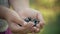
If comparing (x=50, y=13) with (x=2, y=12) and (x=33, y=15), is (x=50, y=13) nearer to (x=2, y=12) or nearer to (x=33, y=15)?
(x=33, y=15)

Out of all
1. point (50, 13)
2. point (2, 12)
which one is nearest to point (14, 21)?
point (2, 12)

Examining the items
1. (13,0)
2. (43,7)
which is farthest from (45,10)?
(13,0)

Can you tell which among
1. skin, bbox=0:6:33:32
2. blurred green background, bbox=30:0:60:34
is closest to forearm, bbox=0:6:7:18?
skin, bbox=0:6:33:32

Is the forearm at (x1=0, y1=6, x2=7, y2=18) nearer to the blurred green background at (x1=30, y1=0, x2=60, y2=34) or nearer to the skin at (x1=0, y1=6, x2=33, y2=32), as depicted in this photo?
the skin at (x1=0, y1=6, x2=33, y2=32)

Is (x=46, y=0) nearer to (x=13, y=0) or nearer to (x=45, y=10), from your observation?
(x=45, y=10)

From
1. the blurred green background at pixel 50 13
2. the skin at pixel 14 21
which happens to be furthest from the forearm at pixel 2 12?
the blurred green background at pixel 50 13

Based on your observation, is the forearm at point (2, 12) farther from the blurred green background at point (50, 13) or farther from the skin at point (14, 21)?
the blurred green background at point (50, 13)
